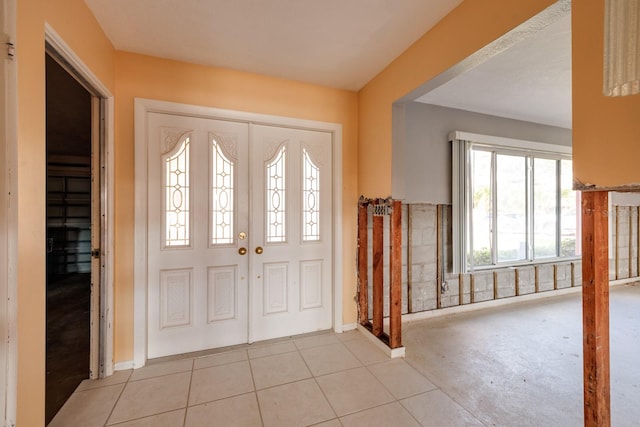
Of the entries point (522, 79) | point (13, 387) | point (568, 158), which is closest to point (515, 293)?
point (568, 158)

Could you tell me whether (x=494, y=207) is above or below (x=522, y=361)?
above

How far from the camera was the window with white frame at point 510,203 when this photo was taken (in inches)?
137

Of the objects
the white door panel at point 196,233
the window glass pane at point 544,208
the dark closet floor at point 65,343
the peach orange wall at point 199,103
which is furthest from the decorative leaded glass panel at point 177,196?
the window glass pane at point 544,208

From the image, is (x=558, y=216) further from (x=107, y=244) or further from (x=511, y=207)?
(x=107, y=244)

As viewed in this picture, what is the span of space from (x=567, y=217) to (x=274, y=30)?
16.8 feet

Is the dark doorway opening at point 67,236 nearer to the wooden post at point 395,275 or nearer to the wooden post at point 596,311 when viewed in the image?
the wooden post at point 395,275

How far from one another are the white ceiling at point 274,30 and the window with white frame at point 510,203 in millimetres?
1820

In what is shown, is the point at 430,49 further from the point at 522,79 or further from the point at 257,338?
the point at 257,338

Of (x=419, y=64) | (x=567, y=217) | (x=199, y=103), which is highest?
(x=419, y=64)

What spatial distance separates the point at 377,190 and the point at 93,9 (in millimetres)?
2607

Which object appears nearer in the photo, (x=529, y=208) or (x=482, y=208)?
(x=482, y=208)

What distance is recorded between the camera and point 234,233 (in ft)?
8.82

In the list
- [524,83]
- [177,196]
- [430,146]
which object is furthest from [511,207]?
[177,196]

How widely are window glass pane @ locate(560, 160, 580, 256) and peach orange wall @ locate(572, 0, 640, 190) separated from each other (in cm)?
406
